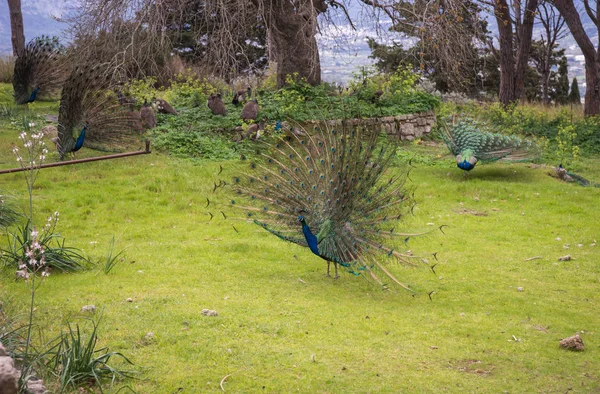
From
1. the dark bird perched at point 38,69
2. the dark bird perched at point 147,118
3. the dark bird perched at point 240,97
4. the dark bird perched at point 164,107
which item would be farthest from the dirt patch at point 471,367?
the dark bird perched at point 38,69

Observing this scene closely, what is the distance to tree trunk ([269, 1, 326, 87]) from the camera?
17.2 m

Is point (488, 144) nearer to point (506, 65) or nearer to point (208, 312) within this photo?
point (208, 312)

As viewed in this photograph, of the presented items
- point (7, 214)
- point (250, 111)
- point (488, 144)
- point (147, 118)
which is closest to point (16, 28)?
point (147, 118)

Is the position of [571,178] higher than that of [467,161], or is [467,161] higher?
[467,161]

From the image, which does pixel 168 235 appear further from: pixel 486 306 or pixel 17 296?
pixel 486 306

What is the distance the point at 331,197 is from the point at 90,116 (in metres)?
7.33

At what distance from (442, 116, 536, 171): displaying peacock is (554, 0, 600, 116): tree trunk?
9.84 metres

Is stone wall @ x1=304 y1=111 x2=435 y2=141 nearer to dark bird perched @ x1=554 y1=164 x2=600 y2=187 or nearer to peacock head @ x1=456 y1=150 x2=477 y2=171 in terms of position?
peacock head @ x1=456 y1=150 x2=477 y2=171

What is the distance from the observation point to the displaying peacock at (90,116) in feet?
41.0

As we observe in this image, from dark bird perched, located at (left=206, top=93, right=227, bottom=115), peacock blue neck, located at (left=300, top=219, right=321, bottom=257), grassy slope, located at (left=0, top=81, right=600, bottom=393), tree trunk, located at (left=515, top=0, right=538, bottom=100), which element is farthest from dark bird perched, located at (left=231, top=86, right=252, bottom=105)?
tree trunk, located at (left=515, top=0, right=538, bottom=100)

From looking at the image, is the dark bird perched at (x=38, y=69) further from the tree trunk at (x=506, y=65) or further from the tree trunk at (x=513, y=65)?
the tree trunk at (x=513, y=65)

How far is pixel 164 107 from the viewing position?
1631 cm

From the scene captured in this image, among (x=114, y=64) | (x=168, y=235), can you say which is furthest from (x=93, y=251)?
(x=114, y=64)

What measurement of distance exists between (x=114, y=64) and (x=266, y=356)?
10979 mm
